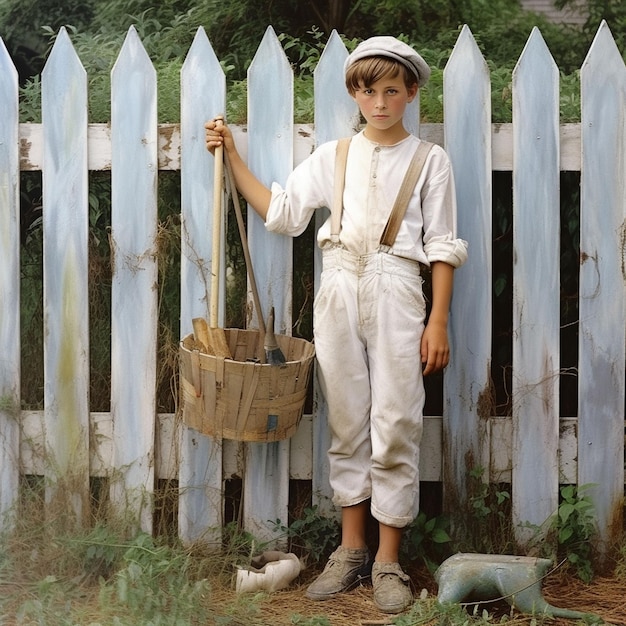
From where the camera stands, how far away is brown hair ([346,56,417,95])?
3.34 m

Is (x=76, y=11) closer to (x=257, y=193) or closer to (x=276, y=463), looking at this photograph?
(x=257, y=193)

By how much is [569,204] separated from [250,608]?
2.01m

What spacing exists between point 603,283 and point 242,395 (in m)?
1.51

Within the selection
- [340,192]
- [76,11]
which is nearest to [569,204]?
[340,192]

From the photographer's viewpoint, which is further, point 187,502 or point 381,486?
point 187,502

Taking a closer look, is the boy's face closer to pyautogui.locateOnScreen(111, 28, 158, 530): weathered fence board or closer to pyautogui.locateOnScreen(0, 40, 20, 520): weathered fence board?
pyautogui.locateOnScreen(111, 28, 158, 530): weathered fence board

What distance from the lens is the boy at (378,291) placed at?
344cm

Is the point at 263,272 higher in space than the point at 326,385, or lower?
higher

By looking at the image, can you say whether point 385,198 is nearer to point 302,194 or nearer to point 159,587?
point 302,194

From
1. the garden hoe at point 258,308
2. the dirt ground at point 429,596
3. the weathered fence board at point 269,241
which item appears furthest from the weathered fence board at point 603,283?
the garden hoe at point 258,308

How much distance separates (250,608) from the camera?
325 centimetres

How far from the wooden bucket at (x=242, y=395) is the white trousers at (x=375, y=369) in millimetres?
186

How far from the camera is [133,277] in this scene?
149 inches

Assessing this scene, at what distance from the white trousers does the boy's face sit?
48 cm
